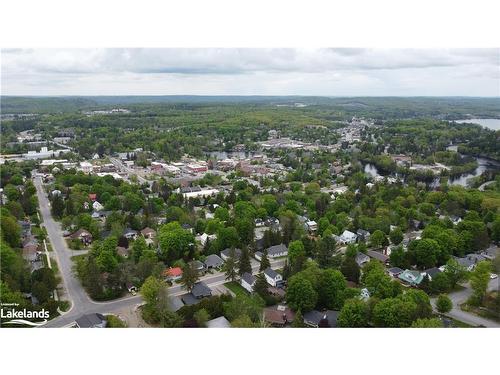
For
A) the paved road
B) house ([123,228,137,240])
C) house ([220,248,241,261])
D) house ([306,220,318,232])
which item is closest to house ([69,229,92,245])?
house ([123,228,137,240])

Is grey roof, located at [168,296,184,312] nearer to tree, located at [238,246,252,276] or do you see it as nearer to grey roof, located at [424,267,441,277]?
tree, located at [238,246,252,276]

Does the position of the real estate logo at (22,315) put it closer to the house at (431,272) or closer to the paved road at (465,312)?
the paved road at (465,312)

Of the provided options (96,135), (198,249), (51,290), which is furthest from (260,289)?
(96,135)

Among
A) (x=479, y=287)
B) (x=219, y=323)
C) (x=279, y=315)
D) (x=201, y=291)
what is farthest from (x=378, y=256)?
(x=219, y=323)

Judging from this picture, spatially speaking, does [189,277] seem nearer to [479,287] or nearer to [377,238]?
[377,238]

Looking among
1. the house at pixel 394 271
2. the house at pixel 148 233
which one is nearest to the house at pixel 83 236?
the house at pixel 148 233
